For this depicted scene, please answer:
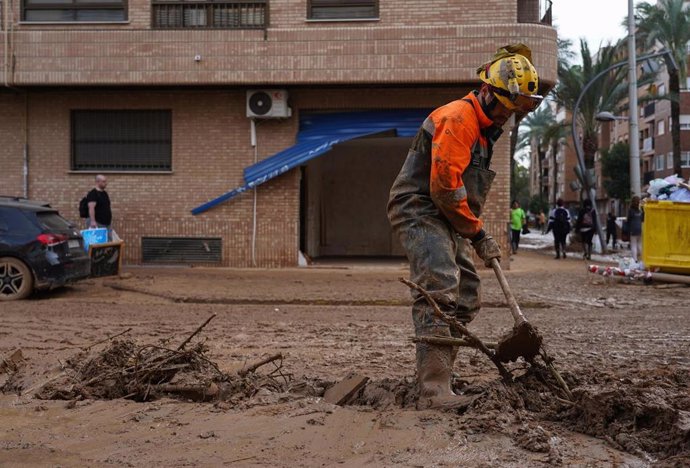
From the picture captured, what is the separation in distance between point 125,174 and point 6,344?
9.77 meters

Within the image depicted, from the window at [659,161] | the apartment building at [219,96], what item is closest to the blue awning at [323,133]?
the apartment building at [219,96]

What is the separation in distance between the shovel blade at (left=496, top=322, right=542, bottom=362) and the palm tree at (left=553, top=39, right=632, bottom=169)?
28.5 meters

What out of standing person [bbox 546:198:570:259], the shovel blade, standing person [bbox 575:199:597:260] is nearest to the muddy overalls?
the shovel blade

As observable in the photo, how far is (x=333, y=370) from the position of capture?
6121mm

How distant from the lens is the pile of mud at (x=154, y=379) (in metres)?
5.06

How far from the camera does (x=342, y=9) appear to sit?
1619 cm

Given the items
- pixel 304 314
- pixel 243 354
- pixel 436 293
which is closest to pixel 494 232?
pixel 304 314

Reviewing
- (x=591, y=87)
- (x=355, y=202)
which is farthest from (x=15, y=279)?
(x=591, y=87)

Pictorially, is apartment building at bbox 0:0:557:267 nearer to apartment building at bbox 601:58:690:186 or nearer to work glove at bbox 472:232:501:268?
work glove at bbox 472:232:501:268

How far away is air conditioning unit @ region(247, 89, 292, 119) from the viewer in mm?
16234

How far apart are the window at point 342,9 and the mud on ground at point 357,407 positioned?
846 centimetres

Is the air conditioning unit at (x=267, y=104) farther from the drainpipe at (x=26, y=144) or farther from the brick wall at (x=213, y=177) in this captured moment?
the drainpipe at (x=26, y=144)

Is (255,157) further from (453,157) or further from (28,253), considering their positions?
(453,157)

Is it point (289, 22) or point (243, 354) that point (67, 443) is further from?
point (289, 22)
